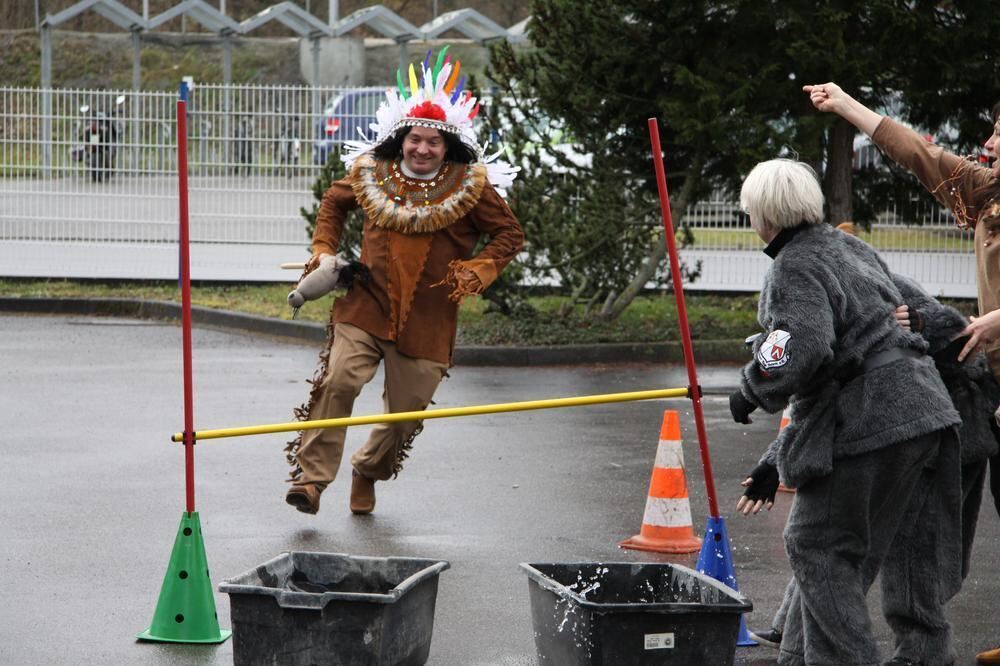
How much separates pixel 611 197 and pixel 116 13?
602 inches

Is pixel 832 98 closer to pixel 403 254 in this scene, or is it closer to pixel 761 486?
pixel 761 486

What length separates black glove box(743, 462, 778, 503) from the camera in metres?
5.02

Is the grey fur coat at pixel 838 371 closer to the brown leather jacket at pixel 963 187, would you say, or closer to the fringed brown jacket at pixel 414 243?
the brown leather jacket at pixel 963 187

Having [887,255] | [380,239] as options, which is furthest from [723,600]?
[887,255]

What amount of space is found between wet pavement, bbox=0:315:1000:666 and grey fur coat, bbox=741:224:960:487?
3.18 feet

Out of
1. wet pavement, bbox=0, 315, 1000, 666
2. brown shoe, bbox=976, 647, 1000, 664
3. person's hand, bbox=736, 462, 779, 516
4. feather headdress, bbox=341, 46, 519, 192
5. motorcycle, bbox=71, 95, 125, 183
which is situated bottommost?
brown shoe, bbox=976, 647, 1000, 664

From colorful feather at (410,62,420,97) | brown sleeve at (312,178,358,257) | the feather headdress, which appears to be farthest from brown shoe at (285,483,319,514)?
colorful feather at (410,62,420,97)

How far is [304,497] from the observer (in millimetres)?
7133

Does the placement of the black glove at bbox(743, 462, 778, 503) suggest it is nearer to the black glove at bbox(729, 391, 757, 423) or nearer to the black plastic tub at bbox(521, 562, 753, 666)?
the black glove at bbox(729, 391, 757, 423)

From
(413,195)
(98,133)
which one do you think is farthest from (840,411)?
(98,133)

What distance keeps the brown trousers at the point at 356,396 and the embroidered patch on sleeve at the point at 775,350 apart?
294cm

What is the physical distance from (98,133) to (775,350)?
13.7 meters

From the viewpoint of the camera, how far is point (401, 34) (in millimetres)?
28656

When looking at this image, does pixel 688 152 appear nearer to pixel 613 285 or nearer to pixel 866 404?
pixel 613 285
